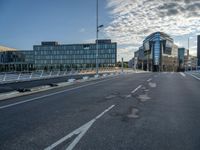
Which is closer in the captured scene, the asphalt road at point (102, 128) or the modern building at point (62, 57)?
A: the asphalt road at point (102, 128)

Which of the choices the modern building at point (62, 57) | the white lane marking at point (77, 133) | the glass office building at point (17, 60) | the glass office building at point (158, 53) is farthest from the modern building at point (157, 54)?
A: the white lane marking at point (77, 133)

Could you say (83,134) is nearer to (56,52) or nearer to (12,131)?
(12,131)

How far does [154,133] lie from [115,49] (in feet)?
420

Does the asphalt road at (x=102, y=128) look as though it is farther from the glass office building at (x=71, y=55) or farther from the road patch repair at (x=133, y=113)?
the glass office building at (x=71, y=55)

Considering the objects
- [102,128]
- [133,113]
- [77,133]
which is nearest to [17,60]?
[133,113]

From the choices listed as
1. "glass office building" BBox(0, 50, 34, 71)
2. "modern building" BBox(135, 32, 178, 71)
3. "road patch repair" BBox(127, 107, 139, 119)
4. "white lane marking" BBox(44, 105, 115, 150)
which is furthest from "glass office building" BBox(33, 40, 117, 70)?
"white lane marking" BBox(44, 105, 115, 150)

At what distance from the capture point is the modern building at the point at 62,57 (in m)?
132

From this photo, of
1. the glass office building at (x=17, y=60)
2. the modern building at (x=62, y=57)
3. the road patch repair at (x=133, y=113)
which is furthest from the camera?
the glass office building at (x=17, y=60)

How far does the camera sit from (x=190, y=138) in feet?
16.5

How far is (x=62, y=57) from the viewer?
5413 inches

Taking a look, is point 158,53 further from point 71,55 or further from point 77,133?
point 77,133

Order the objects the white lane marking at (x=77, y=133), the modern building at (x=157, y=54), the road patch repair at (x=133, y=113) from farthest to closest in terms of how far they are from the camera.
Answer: the modern building at (x=157, y=54) → the road patch repair at (x=133, y=113) → the white lane marking at (x=77, y=133)

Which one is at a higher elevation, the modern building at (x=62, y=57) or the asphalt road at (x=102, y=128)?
the modern building at (x=62, y=57)

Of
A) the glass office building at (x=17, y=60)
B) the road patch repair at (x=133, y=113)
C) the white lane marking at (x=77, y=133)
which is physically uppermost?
the glass office building at (x=17, y=60)
